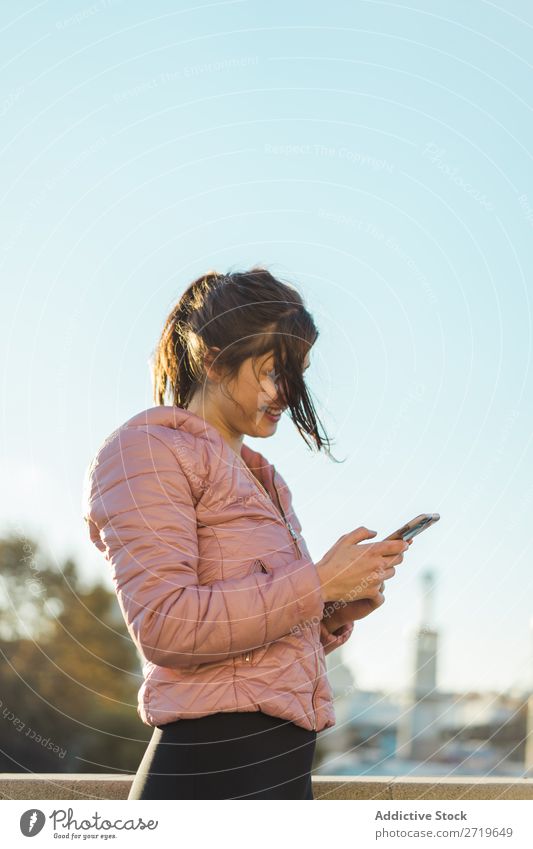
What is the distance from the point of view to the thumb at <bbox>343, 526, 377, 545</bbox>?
7.99 feet

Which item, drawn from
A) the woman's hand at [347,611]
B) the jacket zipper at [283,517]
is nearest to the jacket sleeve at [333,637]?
the woman's hand at [347,611]

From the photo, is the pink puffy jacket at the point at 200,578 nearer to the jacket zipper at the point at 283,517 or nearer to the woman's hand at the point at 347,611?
the jacket zipper at the point at 283,517

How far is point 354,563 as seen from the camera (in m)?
2.40

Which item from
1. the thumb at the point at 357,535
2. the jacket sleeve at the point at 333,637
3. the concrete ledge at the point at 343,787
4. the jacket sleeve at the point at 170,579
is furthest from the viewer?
the concrete ledge at the point at 343,787

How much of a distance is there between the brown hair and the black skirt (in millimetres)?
776

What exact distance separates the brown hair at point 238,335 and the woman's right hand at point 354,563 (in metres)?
0.38

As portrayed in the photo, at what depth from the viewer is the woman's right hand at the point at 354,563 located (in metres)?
2.38

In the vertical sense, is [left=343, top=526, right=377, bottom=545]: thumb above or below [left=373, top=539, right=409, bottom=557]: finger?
above

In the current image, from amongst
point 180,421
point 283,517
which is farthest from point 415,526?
point 180,421
